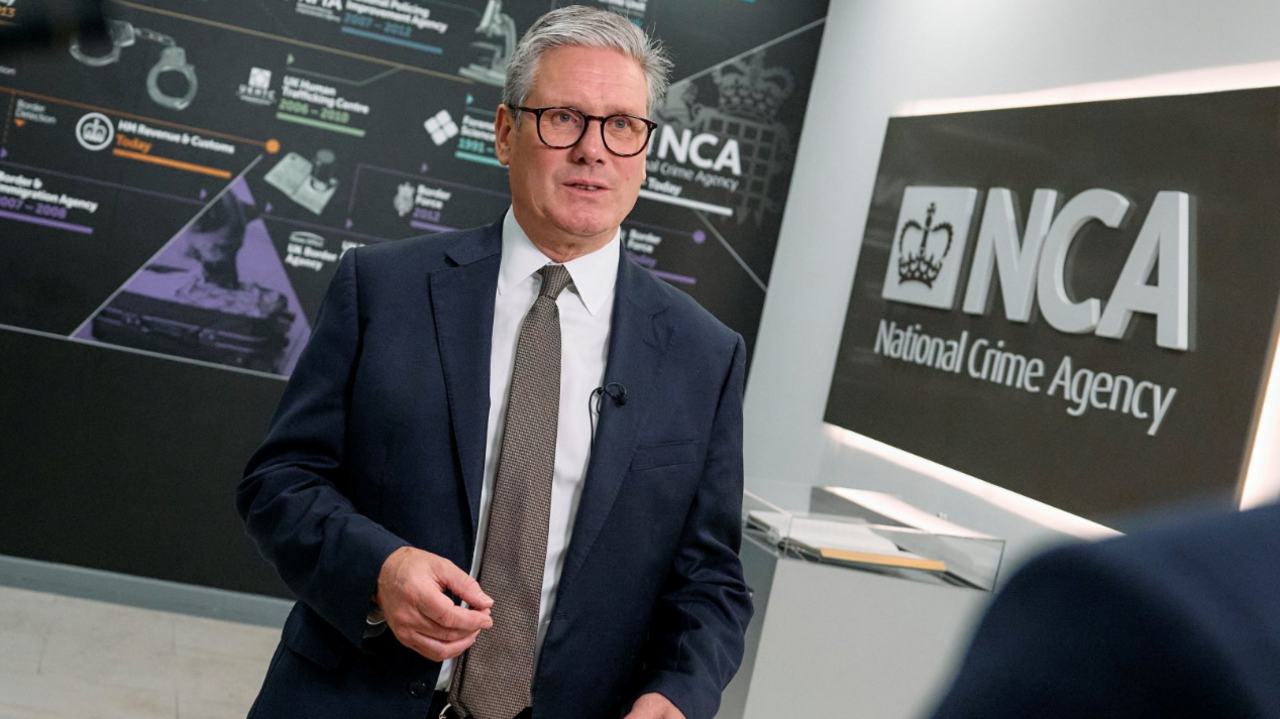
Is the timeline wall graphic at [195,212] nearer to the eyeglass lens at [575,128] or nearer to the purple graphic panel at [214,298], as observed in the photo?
the purple graphic panel at [214,298]

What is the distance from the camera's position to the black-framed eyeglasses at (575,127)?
178cm

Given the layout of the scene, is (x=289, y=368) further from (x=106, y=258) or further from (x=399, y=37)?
(x=399, y=37)

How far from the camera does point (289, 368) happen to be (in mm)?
5391

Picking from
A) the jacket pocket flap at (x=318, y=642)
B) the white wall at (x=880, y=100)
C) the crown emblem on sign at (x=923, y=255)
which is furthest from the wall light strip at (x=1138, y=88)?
the jacket pocket flap at (x=318, y=642)

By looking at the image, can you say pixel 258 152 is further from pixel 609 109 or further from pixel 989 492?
pixel 609 109

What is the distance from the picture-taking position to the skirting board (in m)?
Answer: 5.27

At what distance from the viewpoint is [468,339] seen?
5.64 ft

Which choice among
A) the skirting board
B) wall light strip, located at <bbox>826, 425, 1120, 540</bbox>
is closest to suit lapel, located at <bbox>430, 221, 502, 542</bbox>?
wall light strip, located at <bbox>826, 425, 1120, 540</bbox>

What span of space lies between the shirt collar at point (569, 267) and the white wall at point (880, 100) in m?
1.59

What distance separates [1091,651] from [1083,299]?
3468 mm

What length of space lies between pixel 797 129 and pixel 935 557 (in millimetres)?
3202

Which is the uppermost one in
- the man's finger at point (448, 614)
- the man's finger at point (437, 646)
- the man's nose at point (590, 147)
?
the man's nose at point (590, 147)

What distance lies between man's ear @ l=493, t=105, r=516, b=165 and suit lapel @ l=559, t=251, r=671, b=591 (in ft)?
0.78

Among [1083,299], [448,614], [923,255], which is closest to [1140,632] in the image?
[448,614]
